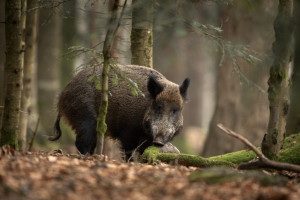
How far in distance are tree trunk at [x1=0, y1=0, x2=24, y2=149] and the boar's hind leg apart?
6.65 ft

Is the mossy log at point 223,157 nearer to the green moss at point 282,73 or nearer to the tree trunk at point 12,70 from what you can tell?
the green moss at point 282,73

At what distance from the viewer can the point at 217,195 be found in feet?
13.7

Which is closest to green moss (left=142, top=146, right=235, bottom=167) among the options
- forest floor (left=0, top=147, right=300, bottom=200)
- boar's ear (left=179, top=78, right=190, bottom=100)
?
forest floor (left=0, top=147, right=300, bottom=200)

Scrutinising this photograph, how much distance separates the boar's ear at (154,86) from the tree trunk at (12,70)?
258 centimetres

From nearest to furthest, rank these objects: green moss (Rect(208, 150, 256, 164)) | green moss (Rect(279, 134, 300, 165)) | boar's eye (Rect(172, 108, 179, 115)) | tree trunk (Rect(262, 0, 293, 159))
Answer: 1. tree trunk (Rect(262, 0, 293, 159))
2. green moss (Rect(279, 134, 300, 165))
3. green moss (Rect(208, 150, 256, 164))
4. boar's eye (Rect(172, 108, 179, 115))

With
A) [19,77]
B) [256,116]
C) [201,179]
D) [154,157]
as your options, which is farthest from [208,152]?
[201,179]

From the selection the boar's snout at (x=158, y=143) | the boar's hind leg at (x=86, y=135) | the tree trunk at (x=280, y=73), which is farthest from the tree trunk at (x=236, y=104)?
the tree trunk at (x=280, y=73)

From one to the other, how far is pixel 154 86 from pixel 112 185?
4636 millimetres

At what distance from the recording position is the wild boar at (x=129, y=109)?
8.70m

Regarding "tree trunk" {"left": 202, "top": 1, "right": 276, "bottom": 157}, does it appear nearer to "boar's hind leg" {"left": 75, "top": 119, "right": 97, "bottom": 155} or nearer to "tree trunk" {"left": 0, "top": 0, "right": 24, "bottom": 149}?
"boar's hind leg" {"left": 75, "top": 119, "right": 97, "bottom": 155}

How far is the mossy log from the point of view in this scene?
6922 millimetres

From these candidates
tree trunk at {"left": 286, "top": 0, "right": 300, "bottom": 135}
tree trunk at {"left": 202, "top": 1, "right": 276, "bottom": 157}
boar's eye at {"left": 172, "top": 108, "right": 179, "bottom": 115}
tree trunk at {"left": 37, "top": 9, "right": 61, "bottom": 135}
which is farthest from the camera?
tree trunk at {"left": 37, "top": 9, "right": 61, "bottom": 135}

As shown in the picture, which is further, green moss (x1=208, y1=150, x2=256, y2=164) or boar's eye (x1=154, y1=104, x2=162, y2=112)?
boar's eye (x1=154, y1=104, x2=162, y2=112)

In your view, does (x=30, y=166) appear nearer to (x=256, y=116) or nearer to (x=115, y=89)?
(x=115, y=89)
